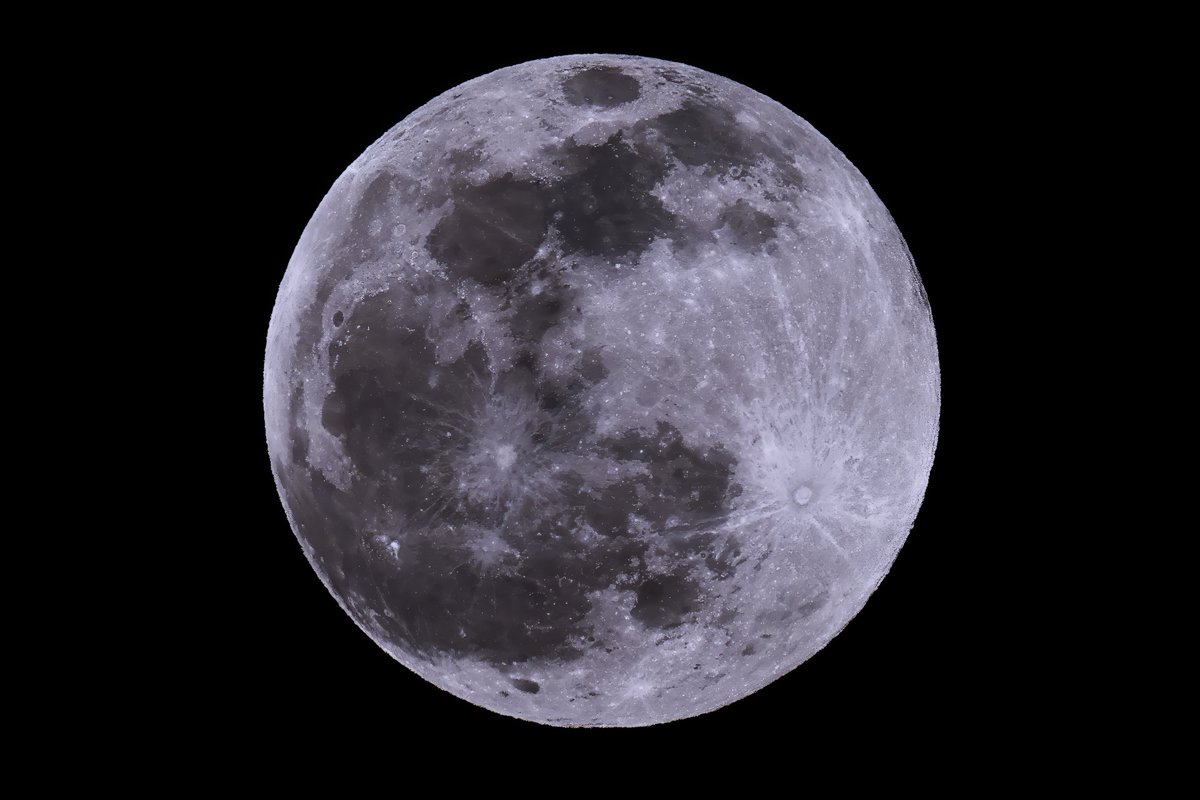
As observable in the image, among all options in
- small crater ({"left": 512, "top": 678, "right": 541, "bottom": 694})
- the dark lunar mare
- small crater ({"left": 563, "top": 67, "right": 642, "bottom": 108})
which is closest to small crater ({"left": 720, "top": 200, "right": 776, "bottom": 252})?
the dark lunar mare

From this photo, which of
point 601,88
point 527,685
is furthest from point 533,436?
point 601,88

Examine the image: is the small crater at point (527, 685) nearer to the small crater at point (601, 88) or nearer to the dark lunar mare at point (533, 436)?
the dark lunar mare at point (533, 436)

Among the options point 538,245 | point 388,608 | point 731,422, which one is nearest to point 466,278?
point 538,245

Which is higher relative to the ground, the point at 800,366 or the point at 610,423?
the point at 800,366

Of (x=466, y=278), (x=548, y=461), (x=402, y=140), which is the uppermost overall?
(x=402, y=140)

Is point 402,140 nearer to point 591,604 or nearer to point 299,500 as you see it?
point 299,500

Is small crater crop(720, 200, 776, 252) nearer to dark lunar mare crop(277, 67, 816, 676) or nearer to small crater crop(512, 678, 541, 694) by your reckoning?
dark lunar mare crop(277, 67, 816, 676)
